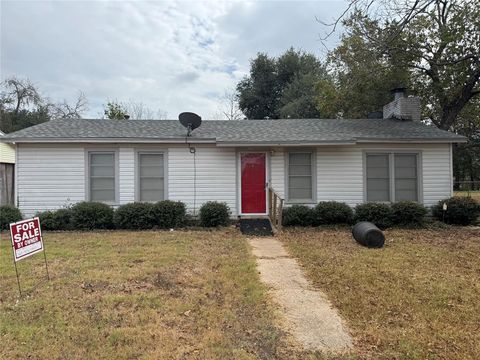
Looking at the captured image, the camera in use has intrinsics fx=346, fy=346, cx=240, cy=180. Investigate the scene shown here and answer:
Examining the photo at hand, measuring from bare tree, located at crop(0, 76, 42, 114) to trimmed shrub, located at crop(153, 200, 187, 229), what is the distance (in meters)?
31.0

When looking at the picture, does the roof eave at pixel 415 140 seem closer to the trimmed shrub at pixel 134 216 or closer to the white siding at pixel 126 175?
the trimmed shrub at pixel 134 216

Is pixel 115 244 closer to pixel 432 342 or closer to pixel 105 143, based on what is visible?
pixel 105 143

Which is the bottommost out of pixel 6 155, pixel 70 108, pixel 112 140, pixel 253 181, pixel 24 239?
pixel 24 239

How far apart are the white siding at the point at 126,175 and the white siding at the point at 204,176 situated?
114 cm

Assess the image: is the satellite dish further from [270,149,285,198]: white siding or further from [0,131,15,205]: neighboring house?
[0,131,15,205]: neighboring house

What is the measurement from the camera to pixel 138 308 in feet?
13.8

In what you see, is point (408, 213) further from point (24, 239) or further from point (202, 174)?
point (24, 239)

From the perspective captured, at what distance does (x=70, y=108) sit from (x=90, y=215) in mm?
32948

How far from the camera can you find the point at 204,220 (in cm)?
1042

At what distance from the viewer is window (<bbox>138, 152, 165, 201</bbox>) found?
10938 mm

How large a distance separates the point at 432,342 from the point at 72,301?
4.12m

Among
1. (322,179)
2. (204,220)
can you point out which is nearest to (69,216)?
(204,220)

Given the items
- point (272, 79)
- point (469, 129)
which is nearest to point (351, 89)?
point (469, 129)

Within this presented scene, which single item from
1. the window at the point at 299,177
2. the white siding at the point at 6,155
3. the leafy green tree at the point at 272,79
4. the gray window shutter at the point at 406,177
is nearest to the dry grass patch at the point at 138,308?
the window at the point at 299,177
